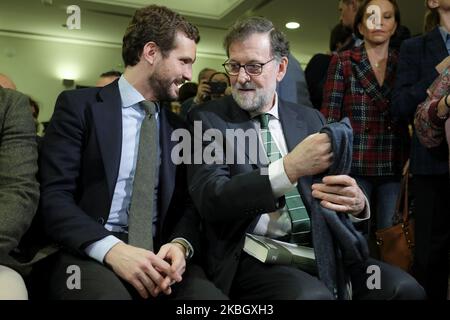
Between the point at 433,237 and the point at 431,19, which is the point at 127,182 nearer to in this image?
the point at 433,237

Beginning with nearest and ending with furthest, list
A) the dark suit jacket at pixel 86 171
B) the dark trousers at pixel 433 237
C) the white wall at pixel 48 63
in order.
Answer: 1. the dark suit jacket at pixel 86 171
2. the dark trousers at pixel 433 237
3. the white wall at pixel 48 63

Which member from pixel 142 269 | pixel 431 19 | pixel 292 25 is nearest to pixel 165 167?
pixel 142 269

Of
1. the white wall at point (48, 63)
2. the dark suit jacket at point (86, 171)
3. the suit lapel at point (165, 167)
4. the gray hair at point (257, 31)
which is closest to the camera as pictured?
the dark suit jacket at point (86, 171)

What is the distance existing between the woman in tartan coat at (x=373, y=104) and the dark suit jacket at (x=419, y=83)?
129mm

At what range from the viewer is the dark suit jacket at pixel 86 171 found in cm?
133

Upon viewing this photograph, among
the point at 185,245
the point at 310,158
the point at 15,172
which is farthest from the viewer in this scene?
the point at 185,245

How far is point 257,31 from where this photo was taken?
159 cm

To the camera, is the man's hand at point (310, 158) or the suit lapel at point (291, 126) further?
the suit lapel at point (291, 126)

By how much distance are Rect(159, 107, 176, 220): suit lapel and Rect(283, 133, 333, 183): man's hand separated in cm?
42

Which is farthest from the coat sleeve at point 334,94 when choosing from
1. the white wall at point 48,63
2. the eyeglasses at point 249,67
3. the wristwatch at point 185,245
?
the white wall at point 48,63

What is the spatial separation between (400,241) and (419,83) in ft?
2.05

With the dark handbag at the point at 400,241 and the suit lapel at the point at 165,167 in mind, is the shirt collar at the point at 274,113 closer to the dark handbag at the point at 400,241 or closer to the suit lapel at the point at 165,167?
the suit lapel at the point at 165,167

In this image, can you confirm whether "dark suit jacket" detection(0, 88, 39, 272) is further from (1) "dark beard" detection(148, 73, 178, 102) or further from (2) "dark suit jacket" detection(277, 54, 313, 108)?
(2) "dark suit jacket" detection(277, 54, 313, 108)
